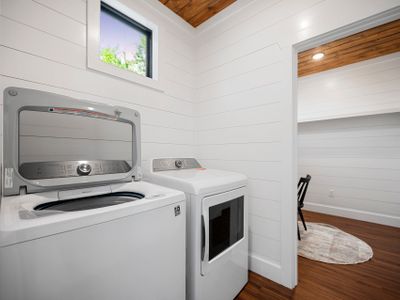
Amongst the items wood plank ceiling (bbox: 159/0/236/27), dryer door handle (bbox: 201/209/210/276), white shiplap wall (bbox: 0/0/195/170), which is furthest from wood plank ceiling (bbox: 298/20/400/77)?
dryer door handle (bbox: 201/209/210/276)

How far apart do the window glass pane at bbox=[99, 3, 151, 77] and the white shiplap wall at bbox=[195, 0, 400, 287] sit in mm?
786

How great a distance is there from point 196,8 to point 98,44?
1.19 meters

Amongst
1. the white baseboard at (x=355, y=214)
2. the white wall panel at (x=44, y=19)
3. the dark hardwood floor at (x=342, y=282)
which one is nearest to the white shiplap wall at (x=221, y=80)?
the white wall panel at (x=44, y=19)

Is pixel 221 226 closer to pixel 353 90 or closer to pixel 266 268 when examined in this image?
pixel 266 268

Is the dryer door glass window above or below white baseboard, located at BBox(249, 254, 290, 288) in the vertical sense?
above

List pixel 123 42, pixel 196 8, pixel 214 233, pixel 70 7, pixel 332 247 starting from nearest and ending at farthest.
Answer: pixel 214 233
pixel 70 7
pixel 123 42
pixel 196 8
pixel 332 247

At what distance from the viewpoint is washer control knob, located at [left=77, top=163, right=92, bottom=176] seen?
3.52 feet

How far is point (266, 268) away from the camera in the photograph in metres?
1.58

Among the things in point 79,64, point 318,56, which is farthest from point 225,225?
point 318,56

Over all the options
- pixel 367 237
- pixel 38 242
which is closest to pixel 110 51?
pixel 38 242

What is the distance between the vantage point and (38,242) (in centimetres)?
54

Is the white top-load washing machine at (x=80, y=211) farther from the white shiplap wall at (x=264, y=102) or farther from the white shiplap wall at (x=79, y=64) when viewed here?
the white shiplap wall at (x=264, y=102)

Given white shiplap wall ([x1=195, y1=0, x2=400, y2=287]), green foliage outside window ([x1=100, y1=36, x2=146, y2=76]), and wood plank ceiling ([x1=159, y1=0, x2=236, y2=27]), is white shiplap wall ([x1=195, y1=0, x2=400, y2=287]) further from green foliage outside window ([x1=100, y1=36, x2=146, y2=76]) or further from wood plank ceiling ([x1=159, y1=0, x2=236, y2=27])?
green foliage outside window ([x1=100, y1=36, x2=146, y2=76])

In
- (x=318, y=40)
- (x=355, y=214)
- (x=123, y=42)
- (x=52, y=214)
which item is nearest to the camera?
(x=52, y=214)
